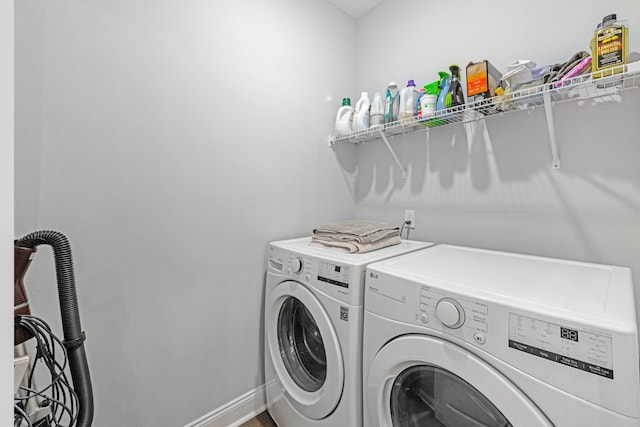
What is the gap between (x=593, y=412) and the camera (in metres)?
0.58

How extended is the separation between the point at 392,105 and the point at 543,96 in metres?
0.72

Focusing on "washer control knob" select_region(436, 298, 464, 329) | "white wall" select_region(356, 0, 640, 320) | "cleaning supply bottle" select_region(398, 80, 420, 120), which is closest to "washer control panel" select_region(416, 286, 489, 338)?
"washer control knob" select_region(436, 298, 464, 329)

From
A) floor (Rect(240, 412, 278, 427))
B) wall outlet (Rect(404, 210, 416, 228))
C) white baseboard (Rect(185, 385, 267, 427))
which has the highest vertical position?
wall outlet (Rect(404, 210, 416, 228))

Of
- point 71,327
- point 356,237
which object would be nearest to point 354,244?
point 356,237

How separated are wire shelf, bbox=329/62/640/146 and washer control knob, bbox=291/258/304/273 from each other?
896 millimetres

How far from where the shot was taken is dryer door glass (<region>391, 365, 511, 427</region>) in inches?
31.2

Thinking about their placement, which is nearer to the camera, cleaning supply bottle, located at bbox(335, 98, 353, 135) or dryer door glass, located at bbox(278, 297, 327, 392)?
dryer door glass, located at bbox(278, 297, 327, 392)

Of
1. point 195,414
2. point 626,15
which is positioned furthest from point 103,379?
point 626,15

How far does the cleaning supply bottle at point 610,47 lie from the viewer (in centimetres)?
92

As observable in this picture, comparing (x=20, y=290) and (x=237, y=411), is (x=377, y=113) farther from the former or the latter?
(x=237, y=411)

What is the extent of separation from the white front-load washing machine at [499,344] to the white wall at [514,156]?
0.23 m

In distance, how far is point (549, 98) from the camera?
1.10 metres

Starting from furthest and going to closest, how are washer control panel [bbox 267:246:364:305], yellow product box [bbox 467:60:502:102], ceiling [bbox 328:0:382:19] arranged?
1. ceiling [bbox 328:0:382:19]
2. yellow product box [bbox 467:60:502:102]
3. washer control panel [bbox 267:246:364:305]

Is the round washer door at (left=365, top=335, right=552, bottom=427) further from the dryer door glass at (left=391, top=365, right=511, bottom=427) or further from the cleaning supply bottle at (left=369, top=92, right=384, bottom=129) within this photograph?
the cleaning supply bottle at (left=369, top=92, right=384, bottom=129)
